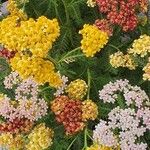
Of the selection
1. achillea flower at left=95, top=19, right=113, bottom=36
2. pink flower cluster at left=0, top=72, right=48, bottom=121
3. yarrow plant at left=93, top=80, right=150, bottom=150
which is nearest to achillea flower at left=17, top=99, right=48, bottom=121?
pink flower cluster at left=0, top=72, right=48, bottom=121

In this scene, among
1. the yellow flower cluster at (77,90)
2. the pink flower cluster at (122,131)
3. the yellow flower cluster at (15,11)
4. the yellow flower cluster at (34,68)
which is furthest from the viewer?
the yellow flower cluster at (15,11)

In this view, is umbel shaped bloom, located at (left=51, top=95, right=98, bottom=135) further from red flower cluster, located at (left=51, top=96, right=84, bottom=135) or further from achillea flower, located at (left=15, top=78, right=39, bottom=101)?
achillea flower, located at (left=15, top=78, right=39, bottom=101)

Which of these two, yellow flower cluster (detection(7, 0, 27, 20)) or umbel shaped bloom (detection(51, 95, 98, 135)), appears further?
yellow flower cluster (detection(7, 0, 27, 20))

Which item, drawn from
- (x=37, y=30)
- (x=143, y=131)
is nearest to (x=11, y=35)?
(x=37, y=30)

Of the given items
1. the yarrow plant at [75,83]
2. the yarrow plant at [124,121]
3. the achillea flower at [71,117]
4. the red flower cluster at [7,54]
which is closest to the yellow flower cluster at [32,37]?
the yarrow plant at [75,83]

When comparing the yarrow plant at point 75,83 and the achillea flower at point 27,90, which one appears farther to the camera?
the achillea flower at point 27,90

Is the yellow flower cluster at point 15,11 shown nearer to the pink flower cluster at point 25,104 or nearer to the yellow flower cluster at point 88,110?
the pink flower cluster at point 25,104
